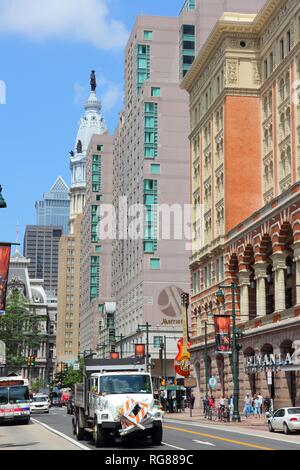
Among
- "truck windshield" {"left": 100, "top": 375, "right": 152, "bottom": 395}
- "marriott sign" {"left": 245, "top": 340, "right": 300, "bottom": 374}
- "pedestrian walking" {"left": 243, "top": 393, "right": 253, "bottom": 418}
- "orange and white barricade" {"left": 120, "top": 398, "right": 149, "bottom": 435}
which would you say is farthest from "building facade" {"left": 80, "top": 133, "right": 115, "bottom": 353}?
"orange and white barricade" {"left": 120, "top": 398, "right": 149, "bottom": 435}

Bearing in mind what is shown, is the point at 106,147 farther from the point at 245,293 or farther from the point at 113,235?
the point at 245,293

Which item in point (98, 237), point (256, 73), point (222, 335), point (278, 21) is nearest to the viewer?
point (222, 335)

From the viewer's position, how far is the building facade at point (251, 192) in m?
61.4

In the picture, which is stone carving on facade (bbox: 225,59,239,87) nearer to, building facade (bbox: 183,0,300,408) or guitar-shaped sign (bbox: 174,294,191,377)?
building facade (bbox: 183,0,300,408)

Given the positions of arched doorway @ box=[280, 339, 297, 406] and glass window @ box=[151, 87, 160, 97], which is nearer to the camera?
arched doorway @ box=[280, 339, 297, 406]

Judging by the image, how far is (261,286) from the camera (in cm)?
6650

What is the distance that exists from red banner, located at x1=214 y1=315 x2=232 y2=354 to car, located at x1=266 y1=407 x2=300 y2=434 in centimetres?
1849

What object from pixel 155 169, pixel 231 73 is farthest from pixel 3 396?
pixel 155 169

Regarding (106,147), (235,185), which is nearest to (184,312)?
(235,185)

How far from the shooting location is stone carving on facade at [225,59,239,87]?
7806cm

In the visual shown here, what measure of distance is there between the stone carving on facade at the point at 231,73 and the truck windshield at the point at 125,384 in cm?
5199

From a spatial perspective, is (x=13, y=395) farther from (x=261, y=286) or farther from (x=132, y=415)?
(x=132, y=415)

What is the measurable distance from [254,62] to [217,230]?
1669 centimetres

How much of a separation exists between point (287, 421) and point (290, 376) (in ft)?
63.3
